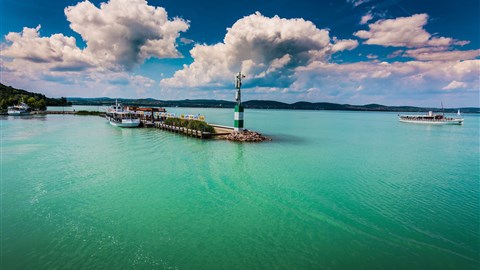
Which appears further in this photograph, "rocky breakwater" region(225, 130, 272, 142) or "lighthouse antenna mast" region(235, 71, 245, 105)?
"lighthouse antenna mast" region(235, 71, 245, 105)

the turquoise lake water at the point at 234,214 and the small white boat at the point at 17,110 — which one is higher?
the small white boat at the point at 17,110

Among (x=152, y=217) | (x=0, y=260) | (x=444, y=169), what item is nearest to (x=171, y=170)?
(x=152, y=217)

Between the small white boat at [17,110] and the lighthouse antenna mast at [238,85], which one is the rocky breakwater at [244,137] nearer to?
the lighthouse antenna mast at [238,85]

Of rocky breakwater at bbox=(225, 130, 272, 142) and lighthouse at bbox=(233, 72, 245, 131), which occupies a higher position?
lighthouse at bbox=(233, 72, 245, 131)

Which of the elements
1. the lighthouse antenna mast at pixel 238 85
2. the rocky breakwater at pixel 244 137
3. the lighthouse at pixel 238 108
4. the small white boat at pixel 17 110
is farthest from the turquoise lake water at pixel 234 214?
the small white boat at pixel 17 110

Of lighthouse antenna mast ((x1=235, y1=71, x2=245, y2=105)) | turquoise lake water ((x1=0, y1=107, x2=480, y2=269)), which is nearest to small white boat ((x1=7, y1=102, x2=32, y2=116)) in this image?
turquoise lake water ((x1=0, y1=107, x2=480, y2=269))

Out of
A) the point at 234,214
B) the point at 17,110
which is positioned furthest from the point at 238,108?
the point at 17,110

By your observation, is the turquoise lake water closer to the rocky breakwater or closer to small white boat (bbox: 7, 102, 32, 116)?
the rocky breakwater

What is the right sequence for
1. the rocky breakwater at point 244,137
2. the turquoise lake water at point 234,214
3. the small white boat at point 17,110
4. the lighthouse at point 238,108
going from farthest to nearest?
the small white boat at point 17,110 < the lighthouse at point 238,108 < the rocky breakwater at point 244,137 < the turquoise lake water at point 234,214

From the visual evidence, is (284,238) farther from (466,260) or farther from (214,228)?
(466,260)
